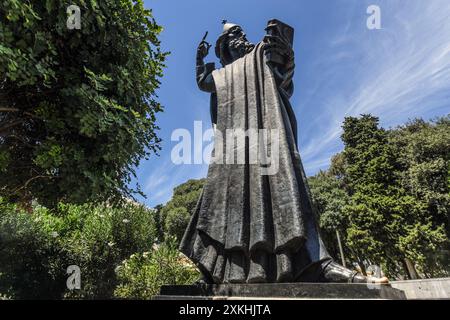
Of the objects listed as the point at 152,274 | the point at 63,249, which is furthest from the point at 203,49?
the point at 63,249

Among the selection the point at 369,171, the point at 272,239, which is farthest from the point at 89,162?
the point at 369,171

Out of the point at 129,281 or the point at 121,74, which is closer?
the point at 121,74

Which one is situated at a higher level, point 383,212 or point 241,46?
point 383,212

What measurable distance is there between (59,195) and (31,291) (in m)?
12.3

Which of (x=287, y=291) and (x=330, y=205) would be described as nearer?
(x=287, y=291)

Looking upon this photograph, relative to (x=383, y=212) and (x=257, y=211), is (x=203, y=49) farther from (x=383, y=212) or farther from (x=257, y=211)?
(x=383, y=212)

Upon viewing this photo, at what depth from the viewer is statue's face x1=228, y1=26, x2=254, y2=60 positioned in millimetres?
5305

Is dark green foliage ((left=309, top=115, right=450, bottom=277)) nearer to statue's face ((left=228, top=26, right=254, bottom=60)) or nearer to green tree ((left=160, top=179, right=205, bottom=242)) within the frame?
green tree ((left=160, top=179, right=205, bottom=242))

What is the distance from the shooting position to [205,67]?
17.3 ft

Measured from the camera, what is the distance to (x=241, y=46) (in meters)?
5.32

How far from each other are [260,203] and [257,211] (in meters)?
0.11

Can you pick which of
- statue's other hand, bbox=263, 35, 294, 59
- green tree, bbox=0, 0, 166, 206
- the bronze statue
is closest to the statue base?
the bronze statue

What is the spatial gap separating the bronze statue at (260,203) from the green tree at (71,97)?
163 cm

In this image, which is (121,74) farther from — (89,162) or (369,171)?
(369,171)
